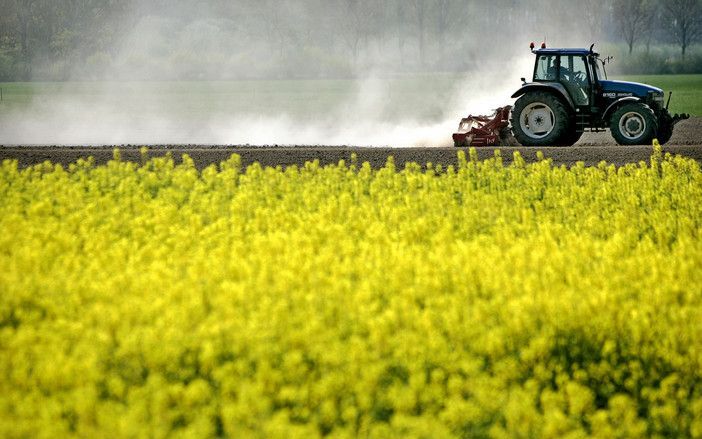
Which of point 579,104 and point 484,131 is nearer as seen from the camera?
point 579,104

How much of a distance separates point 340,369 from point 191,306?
1305mm

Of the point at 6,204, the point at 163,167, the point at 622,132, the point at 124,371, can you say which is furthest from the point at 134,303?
the point at 622,132

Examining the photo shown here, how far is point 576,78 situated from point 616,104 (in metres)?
0.90

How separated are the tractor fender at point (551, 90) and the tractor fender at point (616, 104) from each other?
2.07 ft

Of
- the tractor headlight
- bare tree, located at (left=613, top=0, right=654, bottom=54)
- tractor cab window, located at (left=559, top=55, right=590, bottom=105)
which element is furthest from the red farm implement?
bare tree, located at (left=613, top=0, right=654, bottom=54)

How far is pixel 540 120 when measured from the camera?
21.0m

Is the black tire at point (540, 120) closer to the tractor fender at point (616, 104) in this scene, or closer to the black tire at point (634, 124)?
the tractor fender at point (616, 104)

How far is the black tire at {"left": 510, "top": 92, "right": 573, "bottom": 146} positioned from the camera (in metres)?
20.5

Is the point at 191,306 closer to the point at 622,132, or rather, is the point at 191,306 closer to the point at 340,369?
the point at 340,369

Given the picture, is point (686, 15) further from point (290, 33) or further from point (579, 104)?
point (579, 104)

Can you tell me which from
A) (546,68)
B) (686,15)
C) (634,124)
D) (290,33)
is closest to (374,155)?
(546,68)

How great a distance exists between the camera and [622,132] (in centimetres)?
2038

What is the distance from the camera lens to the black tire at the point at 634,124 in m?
20.1

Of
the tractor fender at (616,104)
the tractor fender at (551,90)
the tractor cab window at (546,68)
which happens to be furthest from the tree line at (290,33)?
the tractor fender at (616,104)
